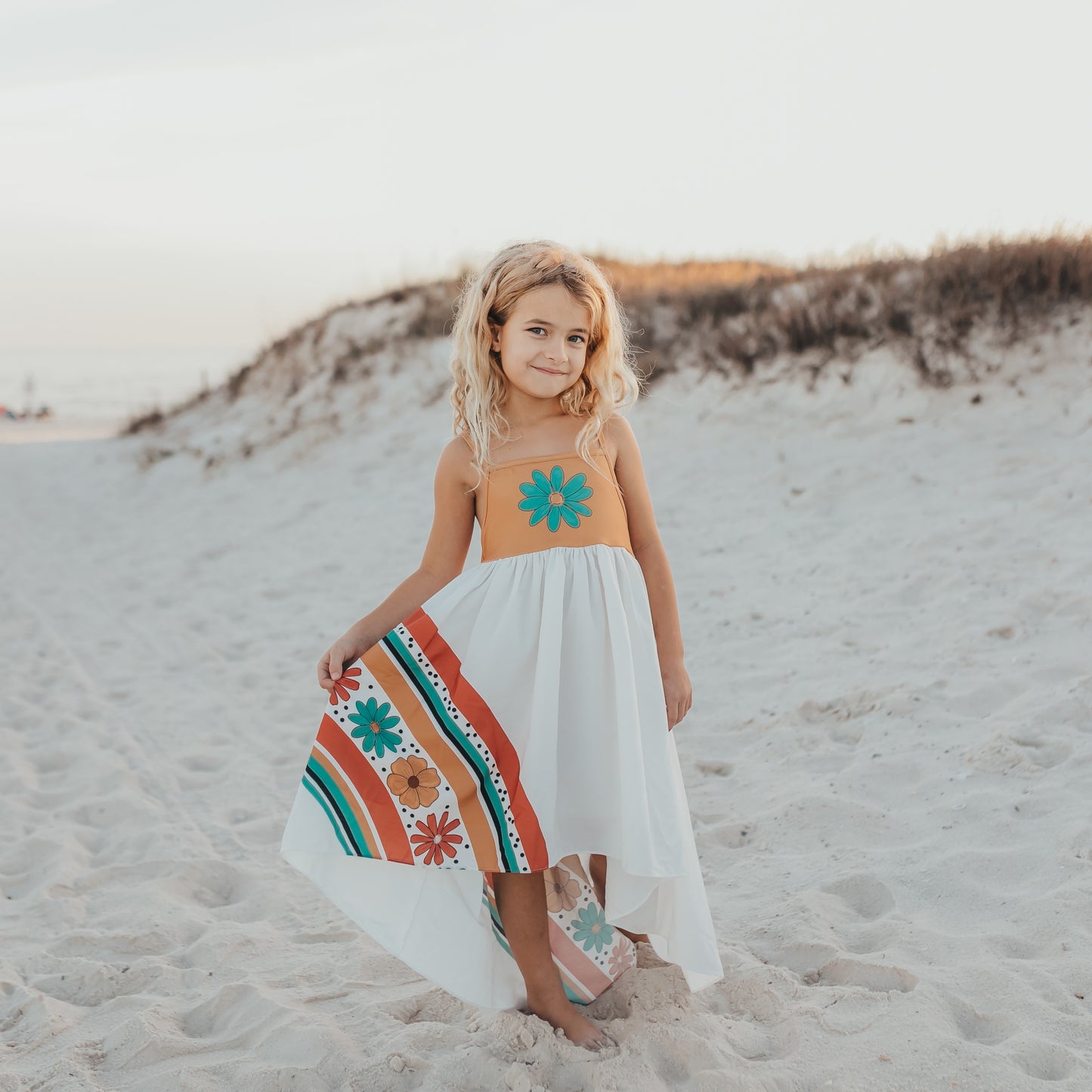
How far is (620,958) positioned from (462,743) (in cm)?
71

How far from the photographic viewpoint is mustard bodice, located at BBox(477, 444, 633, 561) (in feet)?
6.77

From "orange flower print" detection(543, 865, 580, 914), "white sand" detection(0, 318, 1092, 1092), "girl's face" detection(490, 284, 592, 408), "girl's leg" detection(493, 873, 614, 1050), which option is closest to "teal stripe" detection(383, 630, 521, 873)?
"girl's leg" detection(493, 873, 614, 1050)

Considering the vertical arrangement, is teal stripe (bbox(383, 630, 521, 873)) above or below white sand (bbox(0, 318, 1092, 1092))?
above

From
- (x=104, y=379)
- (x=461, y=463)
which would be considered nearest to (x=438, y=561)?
(x=461, y=463)

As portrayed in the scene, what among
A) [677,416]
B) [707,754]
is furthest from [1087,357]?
[707,754]

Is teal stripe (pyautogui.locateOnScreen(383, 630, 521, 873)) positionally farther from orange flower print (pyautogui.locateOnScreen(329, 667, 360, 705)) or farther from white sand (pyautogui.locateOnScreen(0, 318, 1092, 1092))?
white sand (pyautogui.locateOnScreen(0, 318, 1092, 1092))

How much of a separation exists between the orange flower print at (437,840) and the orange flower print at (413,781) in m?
0.04

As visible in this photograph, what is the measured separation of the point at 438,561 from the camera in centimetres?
220

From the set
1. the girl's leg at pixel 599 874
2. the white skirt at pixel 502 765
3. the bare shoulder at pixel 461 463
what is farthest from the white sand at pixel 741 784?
the bare shoulder at pixel 461 463

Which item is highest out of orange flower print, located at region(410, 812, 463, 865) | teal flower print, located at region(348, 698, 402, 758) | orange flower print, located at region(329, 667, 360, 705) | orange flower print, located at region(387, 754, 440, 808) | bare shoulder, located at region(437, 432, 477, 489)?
bare shoulder, located at region(437, 432, 477, 489)

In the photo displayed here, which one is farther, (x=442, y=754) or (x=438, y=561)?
(x=438, y=561)

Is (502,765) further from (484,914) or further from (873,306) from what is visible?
(873,306)

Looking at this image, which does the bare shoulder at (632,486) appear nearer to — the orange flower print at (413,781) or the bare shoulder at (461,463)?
the bare shoulder at (461,463)

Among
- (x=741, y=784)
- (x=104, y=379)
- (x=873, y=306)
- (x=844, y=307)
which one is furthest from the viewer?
(x=104, y=379)
